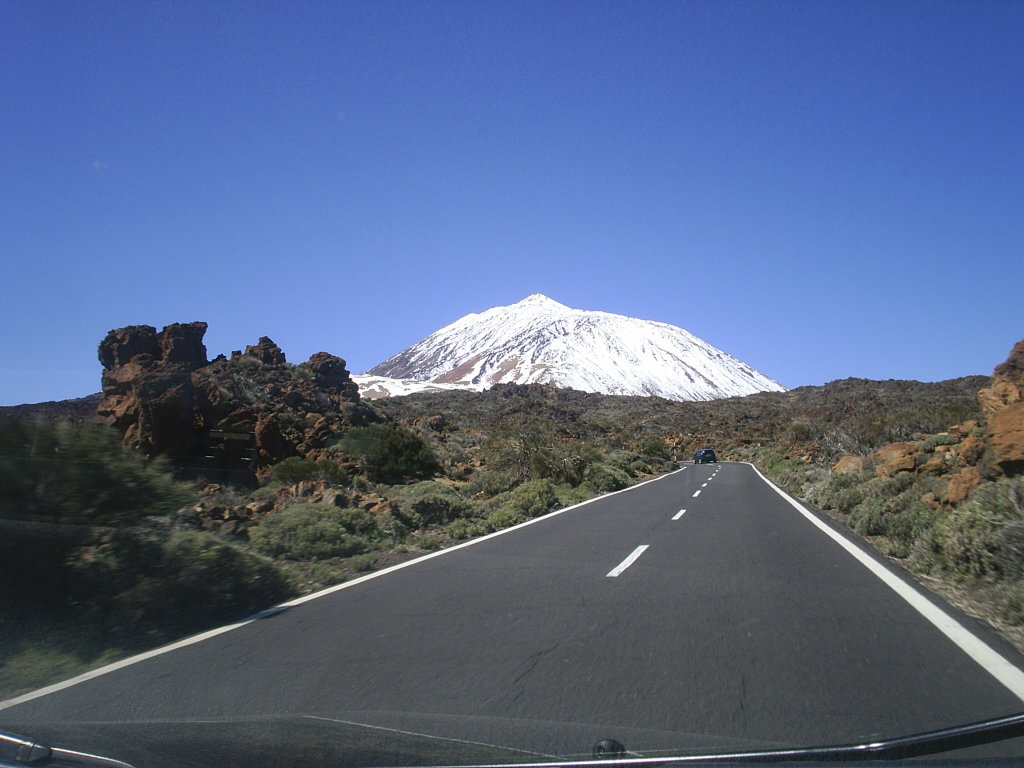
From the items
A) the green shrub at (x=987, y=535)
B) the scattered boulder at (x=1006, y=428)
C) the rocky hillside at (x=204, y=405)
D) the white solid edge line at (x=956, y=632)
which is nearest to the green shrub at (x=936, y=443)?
the scattered boulder at (x=1006, y=428)

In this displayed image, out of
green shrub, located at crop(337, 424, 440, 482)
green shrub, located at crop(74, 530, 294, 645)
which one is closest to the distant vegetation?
green shrub, located at crop(74, 530, 294, 645)

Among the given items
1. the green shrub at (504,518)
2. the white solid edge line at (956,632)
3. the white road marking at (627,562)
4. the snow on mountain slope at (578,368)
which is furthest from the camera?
the snow on mountain slope at (578,368)

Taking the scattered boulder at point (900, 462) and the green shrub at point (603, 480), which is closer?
the scattered boulder at point (900, 462)

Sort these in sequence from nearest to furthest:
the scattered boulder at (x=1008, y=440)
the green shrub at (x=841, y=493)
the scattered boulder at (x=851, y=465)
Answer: the scattered boulder at (x=1008, y=440), the green shrub at (x=841, y=493), the scattered boulder at (x=851, y=465)

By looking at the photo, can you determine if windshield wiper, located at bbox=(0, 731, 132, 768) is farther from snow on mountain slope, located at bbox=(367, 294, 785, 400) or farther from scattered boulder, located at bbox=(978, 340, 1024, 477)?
snow on mountain slope, located at bbox=(367, 294, 785, 400)

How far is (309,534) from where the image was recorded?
34.6ft

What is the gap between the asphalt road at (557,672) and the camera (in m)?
3.88

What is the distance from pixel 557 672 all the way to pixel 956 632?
11.3 ft

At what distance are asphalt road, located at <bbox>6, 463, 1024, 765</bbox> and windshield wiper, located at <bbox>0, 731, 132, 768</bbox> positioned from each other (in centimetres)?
15

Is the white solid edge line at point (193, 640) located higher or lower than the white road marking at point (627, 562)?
higher

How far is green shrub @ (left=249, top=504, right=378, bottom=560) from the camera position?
402 inches

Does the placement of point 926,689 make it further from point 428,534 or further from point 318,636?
point 428,534

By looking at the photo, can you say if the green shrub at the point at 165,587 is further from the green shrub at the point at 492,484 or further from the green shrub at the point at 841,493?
the green shrub at the point at 492,484

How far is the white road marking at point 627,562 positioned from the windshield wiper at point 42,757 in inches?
248
